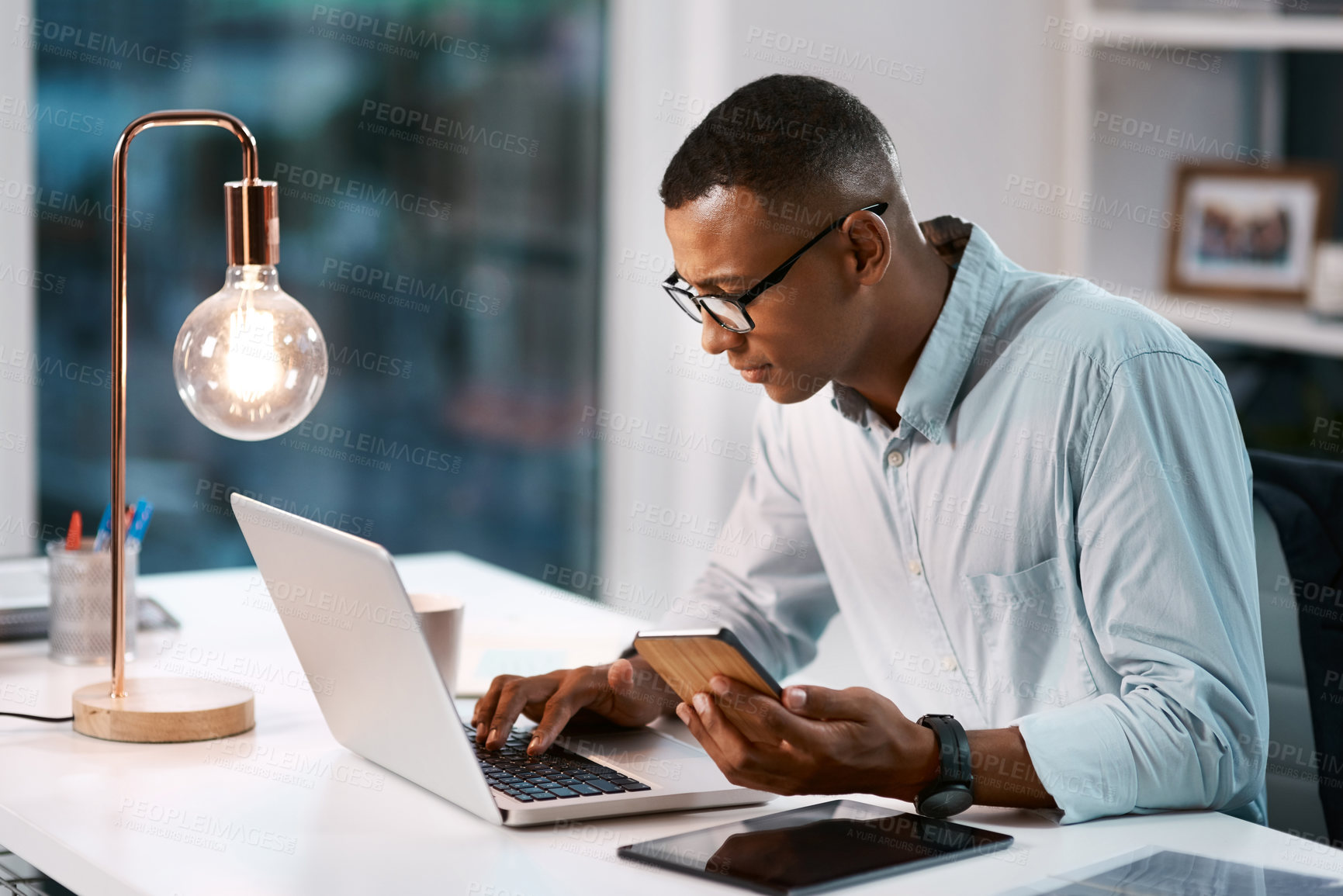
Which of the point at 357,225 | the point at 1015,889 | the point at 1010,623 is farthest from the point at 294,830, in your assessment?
the point at 357,225

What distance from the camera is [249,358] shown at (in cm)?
139

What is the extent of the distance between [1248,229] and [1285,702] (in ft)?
5.78

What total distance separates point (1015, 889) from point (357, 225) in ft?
8.31

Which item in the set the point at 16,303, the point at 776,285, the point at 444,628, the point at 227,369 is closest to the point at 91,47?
the point at 16,303

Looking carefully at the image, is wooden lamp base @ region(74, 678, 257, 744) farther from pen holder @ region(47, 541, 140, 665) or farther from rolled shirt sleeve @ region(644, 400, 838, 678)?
rolled shirt sleeve @ region(644, 400, 838, 678)

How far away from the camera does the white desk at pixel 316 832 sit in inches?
40.5

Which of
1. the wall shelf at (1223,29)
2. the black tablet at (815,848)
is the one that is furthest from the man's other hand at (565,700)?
the wall shelf at (1223,29)

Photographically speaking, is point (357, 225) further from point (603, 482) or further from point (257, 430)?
point (257, 430)

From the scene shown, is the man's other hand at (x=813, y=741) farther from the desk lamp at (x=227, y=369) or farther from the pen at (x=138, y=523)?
the pen at (x=138, y=523)

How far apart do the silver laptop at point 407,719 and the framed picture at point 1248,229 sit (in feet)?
6.99

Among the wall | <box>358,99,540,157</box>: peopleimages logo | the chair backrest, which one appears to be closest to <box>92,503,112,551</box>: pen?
the wall

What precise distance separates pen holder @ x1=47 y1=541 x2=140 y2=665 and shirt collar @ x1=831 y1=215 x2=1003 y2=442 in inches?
33.1

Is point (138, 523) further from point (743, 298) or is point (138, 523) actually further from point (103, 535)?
point (743, 298)

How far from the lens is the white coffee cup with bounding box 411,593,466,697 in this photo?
57.8 inches
